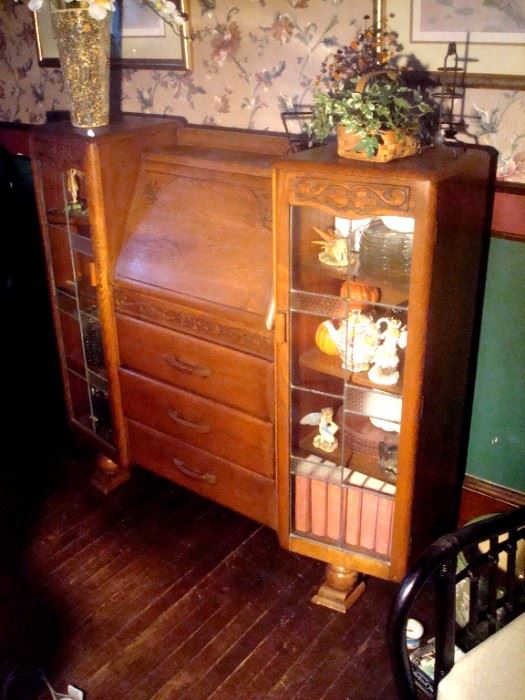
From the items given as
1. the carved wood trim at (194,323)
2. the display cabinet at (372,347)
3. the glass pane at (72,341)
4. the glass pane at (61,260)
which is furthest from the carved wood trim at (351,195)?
the glass pane at (72,341)

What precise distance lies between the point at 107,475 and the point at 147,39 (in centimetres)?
159

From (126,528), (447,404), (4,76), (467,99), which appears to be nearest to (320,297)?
(447,404)

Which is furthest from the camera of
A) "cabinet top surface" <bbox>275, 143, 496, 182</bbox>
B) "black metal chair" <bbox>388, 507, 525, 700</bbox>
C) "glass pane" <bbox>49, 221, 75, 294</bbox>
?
"glass pane" <bbox>49, 221, 75, 294</bbox>

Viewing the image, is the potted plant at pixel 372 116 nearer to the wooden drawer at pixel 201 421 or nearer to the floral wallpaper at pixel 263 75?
the floral wallpaper at pixel 263 75

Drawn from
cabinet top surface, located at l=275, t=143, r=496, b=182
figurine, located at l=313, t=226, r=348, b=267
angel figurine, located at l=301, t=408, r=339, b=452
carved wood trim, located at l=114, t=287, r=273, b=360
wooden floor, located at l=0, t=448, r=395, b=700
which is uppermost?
cabinet top surface, located at l=275, t=143, r=496, b=182

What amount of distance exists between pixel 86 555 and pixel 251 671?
2.36 ft

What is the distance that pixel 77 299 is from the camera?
2496 mm

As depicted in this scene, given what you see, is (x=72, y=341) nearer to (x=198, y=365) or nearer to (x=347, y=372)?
(x=198, y=365)

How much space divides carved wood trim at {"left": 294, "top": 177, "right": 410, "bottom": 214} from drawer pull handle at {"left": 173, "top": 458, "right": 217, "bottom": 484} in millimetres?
993

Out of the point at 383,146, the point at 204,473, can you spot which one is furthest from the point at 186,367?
the point at 383,146

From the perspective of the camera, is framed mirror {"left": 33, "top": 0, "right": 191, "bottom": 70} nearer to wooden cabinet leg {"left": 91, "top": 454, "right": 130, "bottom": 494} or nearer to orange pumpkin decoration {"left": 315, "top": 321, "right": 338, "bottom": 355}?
orange pumpkin decoration {"left": 315, "top": 321, "right": 338, "bottom": 355}

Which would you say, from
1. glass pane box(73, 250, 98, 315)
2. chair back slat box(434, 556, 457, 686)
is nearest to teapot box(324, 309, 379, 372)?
chair back slat box(434, 556, 457, 686)

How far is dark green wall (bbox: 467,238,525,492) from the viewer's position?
2.00 metres

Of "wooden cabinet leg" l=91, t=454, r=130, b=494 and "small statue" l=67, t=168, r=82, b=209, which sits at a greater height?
"small statue" l=67, t=168, r=82, b=209
